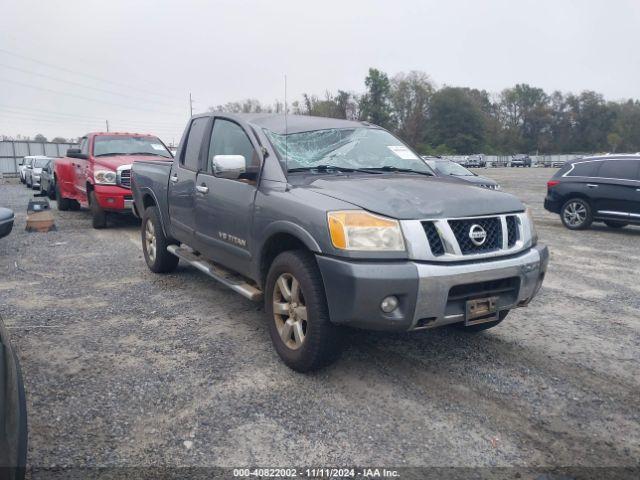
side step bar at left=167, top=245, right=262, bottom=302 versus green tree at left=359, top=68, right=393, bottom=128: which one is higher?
green tree at left=359, top=68, right=393, bottom=128

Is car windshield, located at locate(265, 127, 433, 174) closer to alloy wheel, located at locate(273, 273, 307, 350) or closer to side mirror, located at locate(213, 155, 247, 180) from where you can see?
side mirror, located at locate(213, 155, 247, 180)

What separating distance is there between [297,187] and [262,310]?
1.78 metres

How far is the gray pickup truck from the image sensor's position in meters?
3.25

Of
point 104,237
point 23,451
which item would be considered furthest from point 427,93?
point 23,451

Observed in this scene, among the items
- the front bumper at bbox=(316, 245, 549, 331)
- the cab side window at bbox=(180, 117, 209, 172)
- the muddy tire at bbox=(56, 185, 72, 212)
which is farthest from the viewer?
the muddy tire at bbox=(56, 185, 72, 212)

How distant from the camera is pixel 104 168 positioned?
1012 cm

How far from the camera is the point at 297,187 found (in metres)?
3.82

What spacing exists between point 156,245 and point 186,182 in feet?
4.48

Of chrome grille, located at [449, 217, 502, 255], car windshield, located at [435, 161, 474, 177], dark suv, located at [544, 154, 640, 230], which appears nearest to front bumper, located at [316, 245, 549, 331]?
chrome grille, located at [449, 217, 502, 255]

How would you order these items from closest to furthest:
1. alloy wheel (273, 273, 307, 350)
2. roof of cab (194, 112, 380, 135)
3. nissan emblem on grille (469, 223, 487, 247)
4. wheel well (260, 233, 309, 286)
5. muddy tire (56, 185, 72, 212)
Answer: nissan emblem on grille (469, 223, 487, 247), alloy wheel (273, 273, 307, 350), wheel well (260, 233, 309, 286), roof of cab (194, 112, 380, 135), muddy tire (56, 185, 72, 212)

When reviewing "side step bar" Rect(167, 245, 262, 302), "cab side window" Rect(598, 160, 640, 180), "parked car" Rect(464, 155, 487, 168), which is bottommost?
"parked car" Rect(464, 155, 487, 168)

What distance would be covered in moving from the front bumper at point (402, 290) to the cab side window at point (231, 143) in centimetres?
146

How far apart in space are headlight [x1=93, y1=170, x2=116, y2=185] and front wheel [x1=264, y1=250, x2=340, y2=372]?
7.19m

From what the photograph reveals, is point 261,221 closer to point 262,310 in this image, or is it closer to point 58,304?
point 262,310
